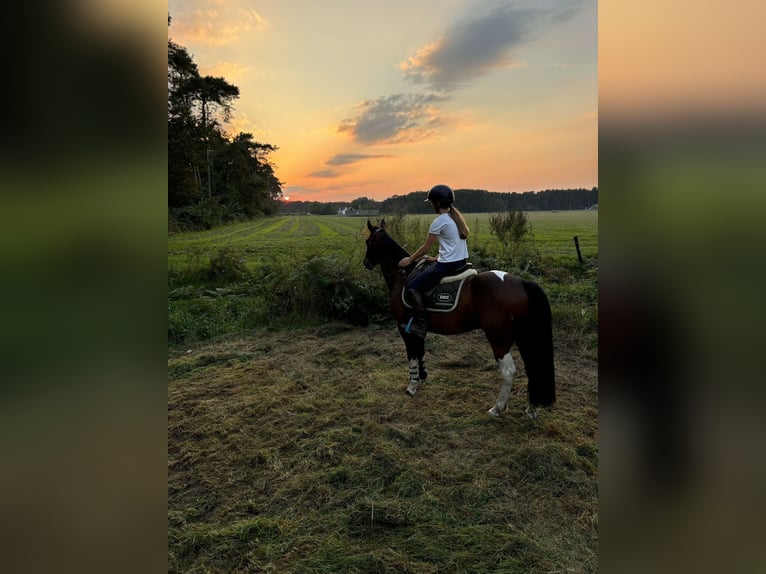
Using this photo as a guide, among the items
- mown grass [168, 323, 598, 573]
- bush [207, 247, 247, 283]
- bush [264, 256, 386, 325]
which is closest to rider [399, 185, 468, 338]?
mown grass [168, 323, 598, 573]

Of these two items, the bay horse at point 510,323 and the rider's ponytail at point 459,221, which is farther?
the rider's ponytail at point 459,221

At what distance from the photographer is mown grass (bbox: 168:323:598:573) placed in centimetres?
234

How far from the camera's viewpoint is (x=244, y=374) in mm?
5273

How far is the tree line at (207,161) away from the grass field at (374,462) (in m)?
7.35

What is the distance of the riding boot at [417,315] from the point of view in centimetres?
415

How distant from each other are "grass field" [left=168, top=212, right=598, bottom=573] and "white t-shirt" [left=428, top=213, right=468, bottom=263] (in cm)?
117

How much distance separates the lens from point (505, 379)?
12.5ft

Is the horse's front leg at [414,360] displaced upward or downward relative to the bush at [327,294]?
downward
